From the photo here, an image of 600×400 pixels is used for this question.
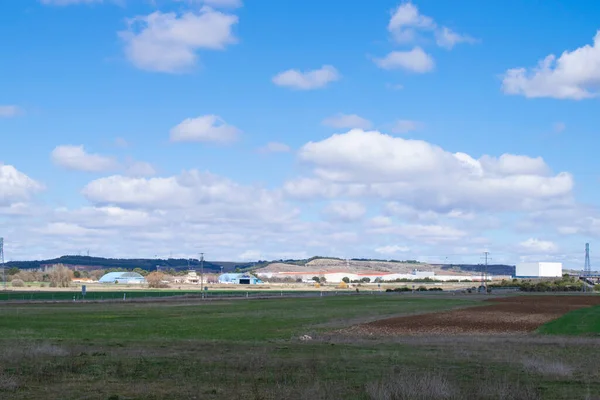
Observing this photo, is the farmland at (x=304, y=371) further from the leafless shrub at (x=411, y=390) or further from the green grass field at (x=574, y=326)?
the green grass field at (x=574, y=326)

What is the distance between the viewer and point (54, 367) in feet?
70.0

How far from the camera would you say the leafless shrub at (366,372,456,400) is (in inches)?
629

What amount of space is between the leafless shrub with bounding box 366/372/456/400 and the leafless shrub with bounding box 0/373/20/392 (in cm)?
859

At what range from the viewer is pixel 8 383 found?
58.4 feet

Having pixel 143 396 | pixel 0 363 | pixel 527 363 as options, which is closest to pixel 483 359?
pixel 527 363

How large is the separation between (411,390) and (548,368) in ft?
27.8

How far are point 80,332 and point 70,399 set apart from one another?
29.7 metres

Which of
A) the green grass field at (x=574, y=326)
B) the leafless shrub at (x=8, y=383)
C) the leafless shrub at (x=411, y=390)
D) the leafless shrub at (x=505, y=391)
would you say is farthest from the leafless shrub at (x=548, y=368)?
the green grass field at (x=574, y=326)

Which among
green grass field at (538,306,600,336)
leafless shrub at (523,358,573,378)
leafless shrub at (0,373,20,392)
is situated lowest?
green grass field at (538,306,600,336)

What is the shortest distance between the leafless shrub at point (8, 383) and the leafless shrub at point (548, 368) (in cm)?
1510

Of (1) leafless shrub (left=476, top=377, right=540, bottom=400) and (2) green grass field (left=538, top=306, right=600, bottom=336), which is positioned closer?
(1) leafless shrub (left=476, top=377, right=540, bottom=400)

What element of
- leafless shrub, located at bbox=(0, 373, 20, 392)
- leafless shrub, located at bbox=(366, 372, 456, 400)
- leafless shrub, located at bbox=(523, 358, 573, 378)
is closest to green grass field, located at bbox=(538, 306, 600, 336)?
leafless shrub, located at bbox=(523, 358, 573, 378)

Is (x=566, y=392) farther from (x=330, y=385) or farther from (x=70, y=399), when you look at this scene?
(x=70, y=399)

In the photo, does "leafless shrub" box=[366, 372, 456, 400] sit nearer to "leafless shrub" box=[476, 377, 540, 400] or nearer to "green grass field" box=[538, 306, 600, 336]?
"leafless shrub" box=[476, 377, 540, 400]
